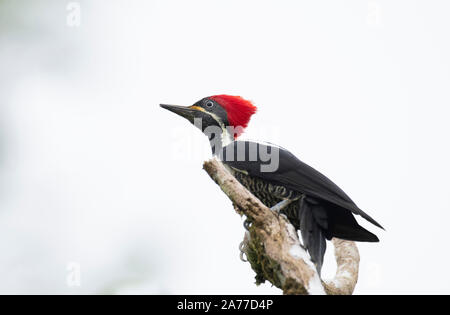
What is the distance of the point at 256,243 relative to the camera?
3475mm

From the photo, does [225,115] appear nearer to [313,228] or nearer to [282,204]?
[282,204]

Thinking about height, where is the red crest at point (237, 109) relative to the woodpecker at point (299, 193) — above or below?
above

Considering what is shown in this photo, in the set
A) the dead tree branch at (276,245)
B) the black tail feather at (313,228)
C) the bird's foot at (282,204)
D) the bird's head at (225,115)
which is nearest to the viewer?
the dead tree branch at (276,245)

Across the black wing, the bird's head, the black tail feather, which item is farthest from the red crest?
the black tail feather

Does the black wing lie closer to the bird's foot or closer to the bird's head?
the bird's foot

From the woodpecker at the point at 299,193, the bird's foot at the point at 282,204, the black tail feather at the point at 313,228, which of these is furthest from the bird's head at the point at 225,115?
the black tail feather at the point at 313,228

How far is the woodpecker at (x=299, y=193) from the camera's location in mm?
4031

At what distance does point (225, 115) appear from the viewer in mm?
5281

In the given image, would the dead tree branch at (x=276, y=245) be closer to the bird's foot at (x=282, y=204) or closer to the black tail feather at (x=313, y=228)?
the black tail feather at (x=313, y=228)

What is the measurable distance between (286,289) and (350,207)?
102cm

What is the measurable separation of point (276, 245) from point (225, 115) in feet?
7.21

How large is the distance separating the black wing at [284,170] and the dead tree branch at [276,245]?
58cm
